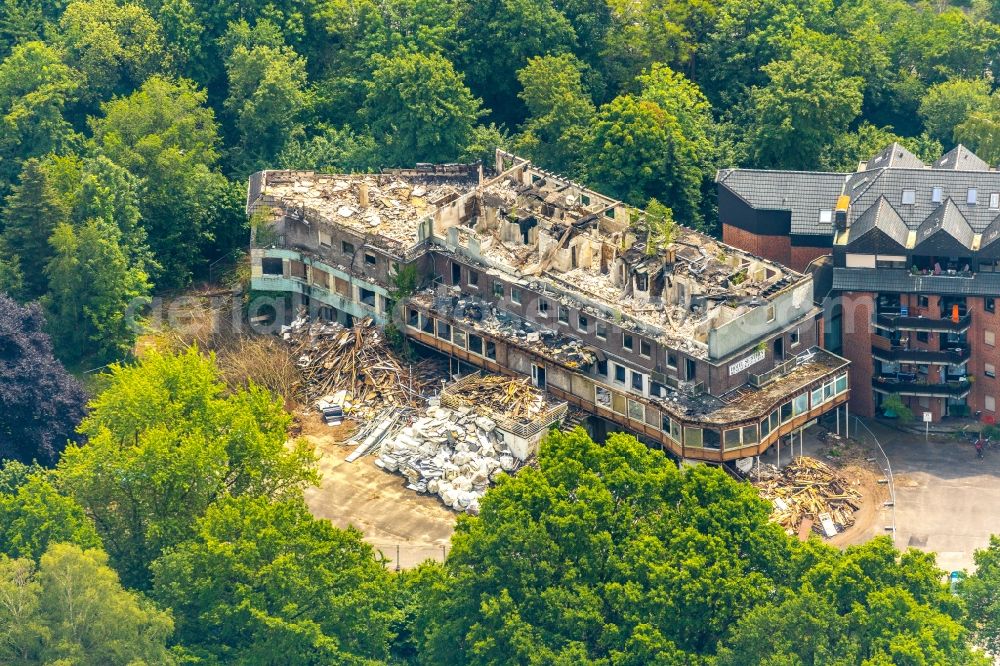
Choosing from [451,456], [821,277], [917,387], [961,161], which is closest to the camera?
[451,456]

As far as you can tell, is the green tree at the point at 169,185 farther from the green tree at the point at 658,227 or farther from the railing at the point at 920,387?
the railing at the point at 920,387

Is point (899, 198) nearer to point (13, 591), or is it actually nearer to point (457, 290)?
point (457, 290)

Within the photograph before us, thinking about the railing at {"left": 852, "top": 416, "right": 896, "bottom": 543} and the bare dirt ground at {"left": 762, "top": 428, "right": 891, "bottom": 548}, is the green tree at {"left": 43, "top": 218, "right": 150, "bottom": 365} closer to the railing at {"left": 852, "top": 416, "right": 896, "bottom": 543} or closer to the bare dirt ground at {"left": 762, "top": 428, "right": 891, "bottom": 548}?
the bare dirt ground at {"left": 762, "top": 428, "right": 891, "bottom": 548}

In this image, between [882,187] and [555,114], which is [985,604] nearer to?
[882,187]

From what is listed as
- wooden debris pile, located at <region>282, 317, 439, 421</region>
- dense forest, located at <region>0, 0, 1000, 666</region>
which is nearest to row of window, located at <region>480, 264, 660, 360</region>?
wooden debris pile, located at <region>282, 317, 439, 421</region>

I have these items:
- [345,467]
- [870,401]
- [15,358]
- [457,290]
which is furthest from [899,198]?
[15,358]

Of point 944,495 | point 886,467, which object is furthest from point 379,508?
point 944,495

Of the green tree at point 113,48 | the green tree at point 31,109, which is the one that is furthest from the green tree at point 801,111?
the green tree at point 31,109
